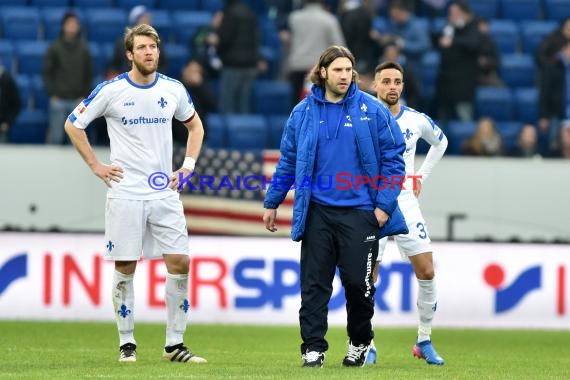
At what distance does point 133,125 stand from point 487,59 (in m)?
10.8

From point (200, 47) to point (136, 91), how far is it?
937 centimetres

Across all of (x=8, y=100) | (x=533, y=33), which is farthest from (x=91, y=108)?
(x=533, y=33)

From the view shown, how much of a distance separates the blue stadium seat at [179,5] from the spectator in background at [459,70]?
3.91 meters

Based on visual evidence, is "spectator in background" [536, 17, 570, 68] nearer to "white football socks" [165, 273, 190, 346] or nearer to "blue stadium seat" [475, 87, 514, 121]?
"blue stadium seat" [475, 87, 514, 121]

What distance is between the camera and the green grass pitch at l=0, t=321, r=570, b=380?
31.0ft

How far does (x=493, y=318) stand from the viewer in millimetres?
15820

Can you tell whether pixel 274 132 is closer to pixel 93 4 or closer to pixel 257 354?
pixel 93 4

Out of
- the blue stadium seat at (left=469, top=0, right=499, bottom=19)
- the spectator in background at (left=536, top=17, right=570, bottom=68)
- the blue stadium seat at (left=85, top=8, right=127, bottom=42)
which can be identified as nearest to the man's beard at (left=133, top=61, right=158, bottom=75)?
the blue stadium seat at (left=85, top=8, right=127, bottom=42)

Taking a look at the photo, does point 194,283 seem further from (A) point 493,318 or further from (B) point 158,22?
(B) point 158,22

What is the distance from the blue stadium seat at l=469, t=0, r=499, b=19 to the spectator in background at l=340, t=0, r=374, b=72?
309cm

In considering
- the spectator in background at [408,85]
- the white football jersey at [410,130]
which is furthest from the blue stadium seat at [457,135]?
the white football jersey at [410,130]

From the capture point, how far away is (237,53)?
1903 cm

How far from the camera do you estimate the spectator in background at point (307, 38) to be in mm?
18812

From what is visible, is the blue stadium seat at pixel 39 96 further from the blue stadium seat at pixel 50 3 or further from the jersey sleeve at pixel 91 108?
the jersey sleeve at pixel 91 108
